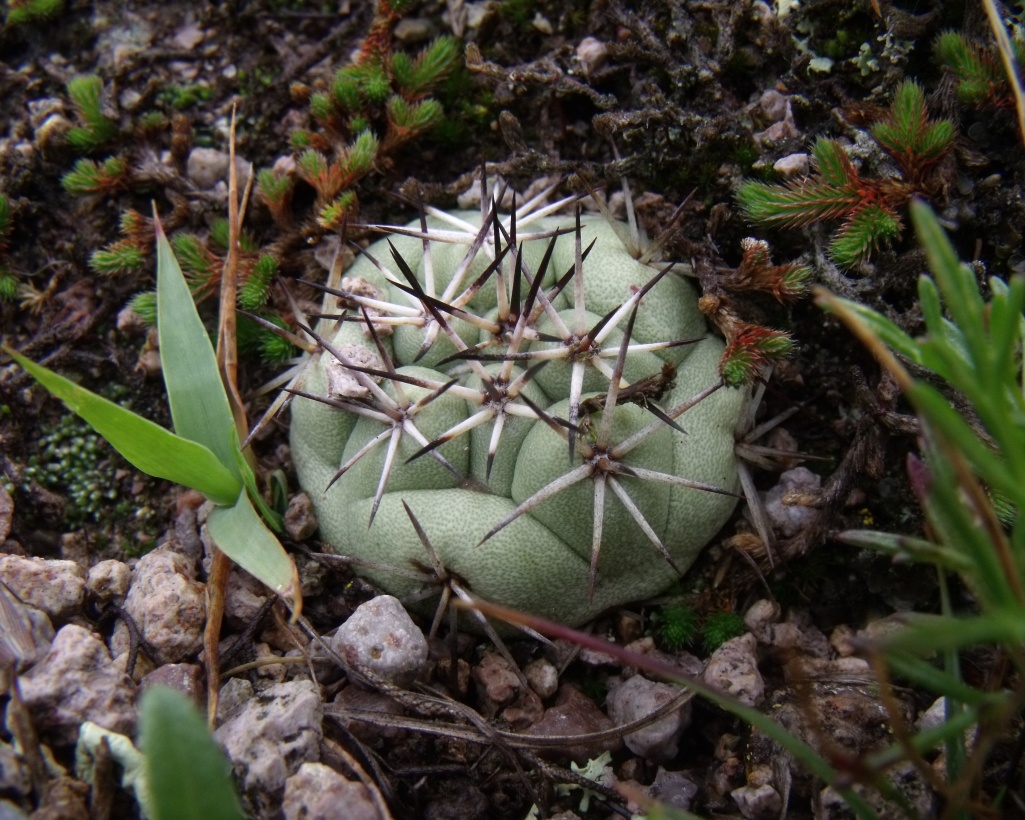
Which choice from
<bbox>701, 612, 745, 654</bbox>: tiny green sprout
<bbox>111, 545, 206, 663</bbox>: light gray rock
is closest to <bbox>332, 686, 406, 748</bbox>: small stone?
<bbox>111, 545, 206, 663</bbox>: light gray rock

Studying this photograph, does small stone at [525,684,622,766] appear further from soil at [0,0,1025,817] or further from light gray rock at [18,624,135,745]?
light gray rock at [18,624,135,745]

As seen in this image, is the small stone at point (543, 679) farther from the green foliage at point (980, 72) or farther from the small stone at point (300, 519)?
the green foliage at point (980, 72)

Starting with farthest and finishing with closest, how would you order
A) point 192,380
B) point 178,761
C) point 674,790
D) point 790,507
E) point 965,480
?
point 790,507, point 192,380, point 674,790, point 178,761, point 965,480

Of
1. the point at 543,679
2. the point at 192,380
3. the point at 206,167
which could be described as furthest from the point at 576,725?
the point at 206,167

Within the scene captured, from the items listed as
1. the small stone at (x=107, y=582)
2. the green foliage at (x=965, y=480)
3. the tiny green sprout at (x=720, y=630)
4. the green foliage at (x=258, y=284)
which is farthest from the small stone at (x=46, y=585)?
the green foliage at (x=965, y=480)

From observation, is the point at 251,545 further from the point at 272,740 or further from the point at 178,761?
the point at 178,761

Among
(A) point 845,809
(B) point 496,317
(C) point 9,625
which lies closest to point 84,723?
(C) point 9,625

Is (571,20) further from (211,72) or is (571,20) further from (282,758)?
(282,758)
